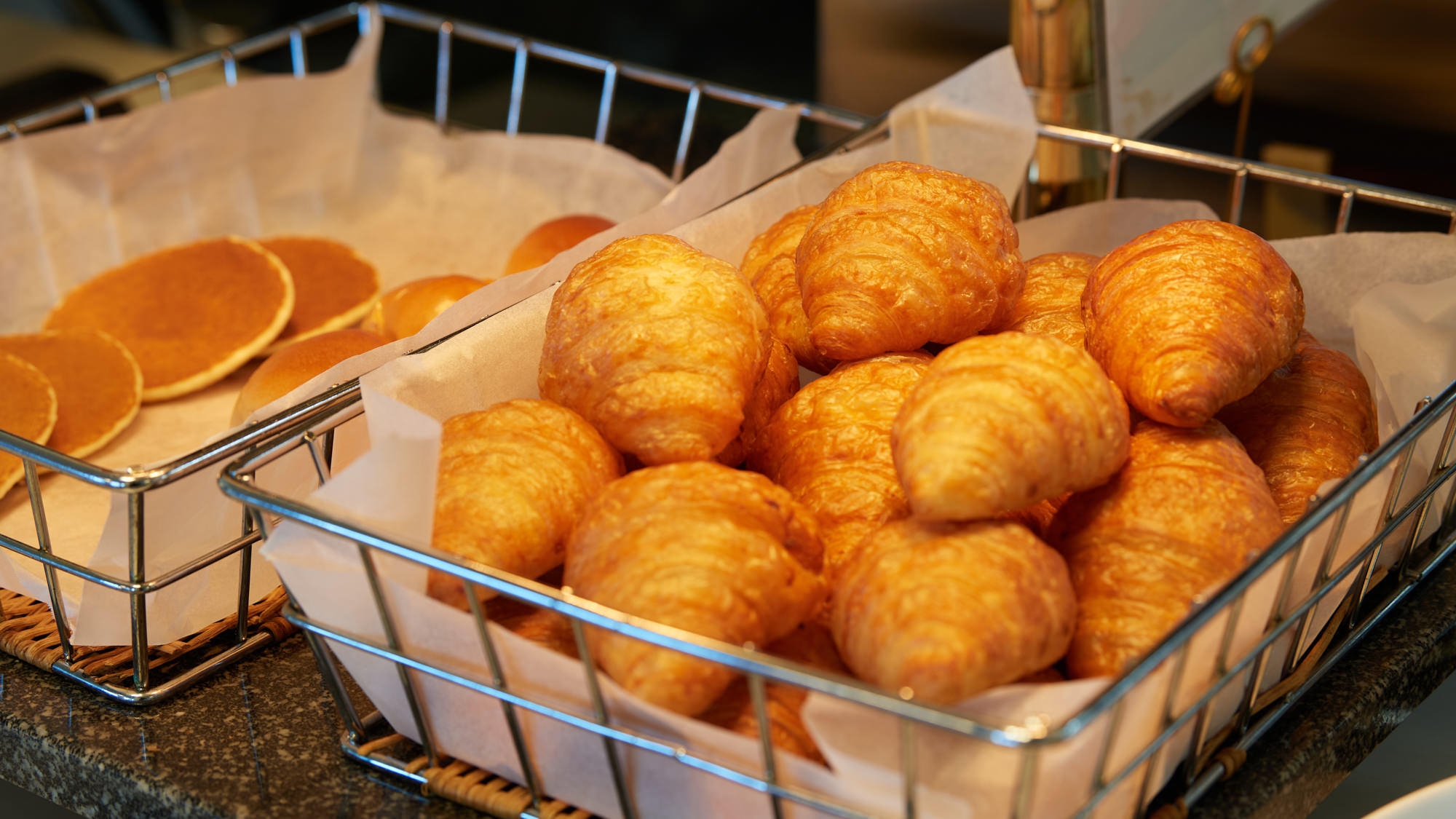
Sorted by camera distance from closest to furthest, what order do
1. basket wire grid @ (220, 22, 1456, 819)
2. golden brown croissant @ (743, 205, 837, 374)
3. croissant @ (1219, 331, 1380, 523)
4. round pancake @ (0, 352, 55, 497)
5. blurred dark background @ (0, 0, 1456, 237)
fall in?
basket wire grid @ (220, 22, 1456, 819) < croissant @ (1219, 331, 1380, 523) < golden brown croissant @ (743, 205, 837, 374) < round pancake @ (0, 352, 55, 497) < blurred dark background @ (0, 0, 1456, 237)

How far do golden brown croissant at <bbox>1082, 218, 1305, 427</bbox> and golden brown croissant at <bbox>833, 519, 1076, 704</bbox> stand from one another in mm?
153

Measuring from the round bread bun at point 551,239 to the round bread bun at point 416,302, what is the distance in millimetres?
62

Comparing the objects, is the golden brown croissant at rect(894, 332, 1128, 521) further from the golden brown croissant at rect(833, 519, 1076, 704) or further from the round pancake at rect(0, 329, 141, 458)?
the round pancake at rect(0, 329, 141, 458)

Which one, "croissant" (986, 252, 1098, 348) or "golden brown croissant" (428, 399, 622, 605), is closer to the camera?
"golden brown croissant" (428, 399, 622, 605)

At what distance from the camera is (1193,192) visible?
1.69 metres

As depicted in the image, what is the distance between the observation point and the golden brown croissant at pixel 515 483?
707 millimetres

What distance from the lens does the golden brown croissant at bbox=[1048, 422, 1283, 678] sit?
668 mm

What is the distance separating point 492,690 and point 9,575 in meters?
0.50

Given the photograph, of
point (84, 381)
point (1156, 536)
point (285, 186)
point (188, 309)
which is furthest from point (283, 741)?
point (285, 186)

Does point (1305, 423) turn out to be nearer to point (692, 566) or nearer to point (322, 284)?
point (692, 566)

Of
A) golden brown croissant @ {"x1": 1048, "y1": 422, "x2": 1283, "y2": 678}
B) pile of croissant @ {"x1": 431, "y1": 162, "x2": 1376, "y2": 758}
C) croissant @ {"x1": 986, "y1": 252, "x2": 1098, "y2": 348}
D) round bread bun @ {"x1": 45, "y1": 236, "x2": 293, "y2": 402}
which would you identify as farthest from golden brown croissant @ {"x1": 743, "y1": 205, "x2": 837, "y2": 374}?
round bread bun @ {"x1": 45, "y1": 236, "x2": 293, "y2": 402}

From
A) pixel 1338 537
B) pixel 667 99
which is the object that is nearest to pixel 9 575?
pixel 1338 537

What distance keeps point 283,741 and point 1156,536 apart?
0.55 metres

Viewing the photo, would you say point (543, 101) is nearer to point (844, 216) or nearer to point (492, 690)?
point (844, 216)
